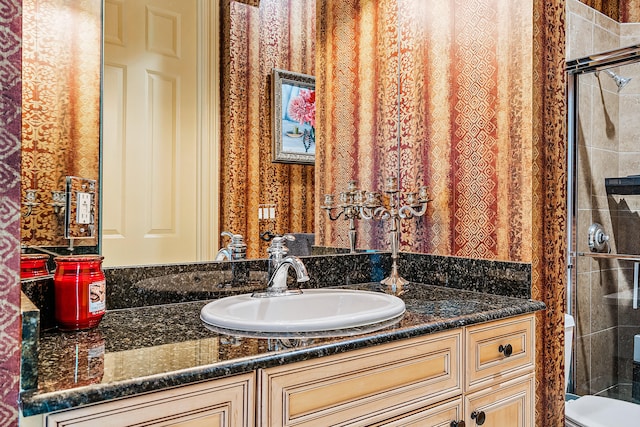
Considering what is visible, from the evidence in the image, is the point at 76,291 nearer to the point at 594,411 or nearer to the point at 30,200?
the point at 30,200

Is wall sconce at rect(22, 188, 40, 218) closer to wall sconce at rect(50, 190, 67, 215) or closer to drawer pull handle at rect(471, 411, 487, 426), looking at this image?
wall sconce at rect(50, 190, 67, 215)

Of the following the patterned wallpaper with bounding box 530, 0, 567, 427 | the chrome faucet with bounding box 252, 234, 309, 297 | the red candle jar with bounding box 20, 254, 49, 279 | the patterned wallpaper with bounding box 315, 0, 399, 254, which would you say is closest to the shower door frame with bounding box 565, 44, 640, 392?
the patterned wallpaper with bounding box 530, 0, 567, 427

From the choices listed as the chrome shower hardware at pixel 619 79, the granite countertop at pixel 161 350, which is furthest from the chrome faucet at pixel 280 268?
the chrome shower hardware at pixel 619 79

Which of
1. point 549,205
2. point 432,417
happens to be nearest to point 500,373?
point 432,417

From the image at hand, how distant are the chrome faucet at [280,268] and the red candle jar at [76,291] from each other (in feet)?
1.52

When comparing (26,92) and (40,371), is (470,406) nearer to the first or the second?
(40,371)

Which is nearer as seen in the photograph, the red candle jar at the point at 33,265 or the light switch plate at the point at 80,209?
the red candle jar at the point at 33,265

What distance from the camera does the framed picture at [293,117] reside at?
1.65 m

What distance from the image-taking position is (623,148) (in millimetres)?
2596

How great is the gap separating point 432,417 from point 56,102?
1.20m

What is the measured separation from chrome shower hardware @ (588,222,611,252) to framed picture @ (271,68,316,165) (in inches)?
64.5

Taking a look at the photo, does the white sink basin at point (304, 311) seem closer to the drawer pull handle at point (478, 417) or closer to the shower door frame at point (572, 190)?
the drawer pull handle at point (478, 417)

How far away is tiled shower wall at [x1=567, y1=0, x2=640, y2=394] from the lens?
2463 millimetres

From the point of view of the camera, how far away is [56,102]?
1.16m
